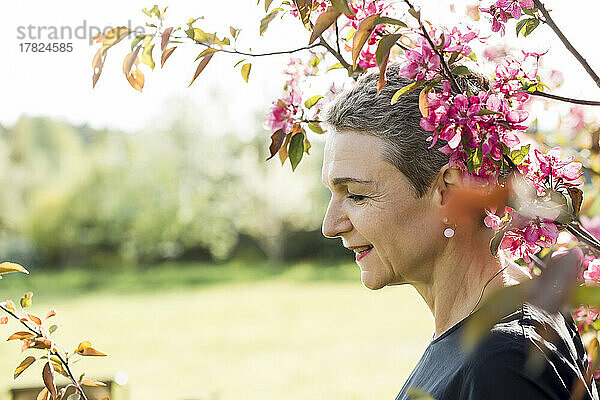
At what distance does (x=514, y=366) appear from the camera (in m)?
0.95

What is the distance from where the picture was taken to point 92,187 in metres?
28.5

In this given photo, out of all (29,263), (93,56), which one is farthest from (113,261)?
(93,56)

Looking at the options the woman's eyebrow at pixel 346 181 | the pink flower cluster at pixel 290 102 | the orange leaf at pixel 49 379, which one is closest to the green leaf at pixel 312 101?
the pink flower cluster at pixel 290 102

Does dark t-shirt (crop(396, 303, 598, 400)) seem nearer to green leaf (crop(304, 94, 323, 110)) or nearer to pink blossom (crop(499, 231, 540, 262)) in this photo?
pink blossom (crop(499, 231, 540, 262))

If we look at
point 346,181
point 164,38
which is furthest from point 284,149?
point 164,38

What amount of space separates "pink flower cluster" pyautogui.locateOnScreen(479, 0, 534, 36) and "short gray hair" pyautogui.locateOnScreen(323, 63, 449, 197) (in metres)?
0.19

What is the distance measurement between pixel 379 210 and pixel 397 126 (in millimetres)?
138

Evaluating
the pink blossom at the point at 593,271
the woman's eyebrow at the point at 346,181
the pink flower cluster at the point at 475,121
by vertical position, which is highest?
the pink flower cluster at the point at 475,121

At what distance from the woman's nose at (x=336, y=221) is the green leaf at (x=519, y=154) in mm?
382

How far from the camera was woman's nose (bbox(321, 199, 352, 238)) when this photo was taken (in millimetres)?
1301

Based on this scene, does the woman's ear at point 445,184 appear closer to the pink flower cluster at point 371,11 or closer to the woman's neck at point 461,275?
the woman's neck at point 461,275

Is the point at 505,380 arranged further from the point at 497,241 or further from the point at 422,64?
the point at 422,64

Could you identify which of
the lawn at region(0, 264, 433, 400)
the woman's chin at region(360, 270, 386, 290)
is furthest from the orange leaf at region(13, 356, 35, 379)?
the lawn at region(0, 264, 433, 400)

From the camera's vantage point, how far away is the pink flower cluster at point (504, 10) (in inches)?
41.1
